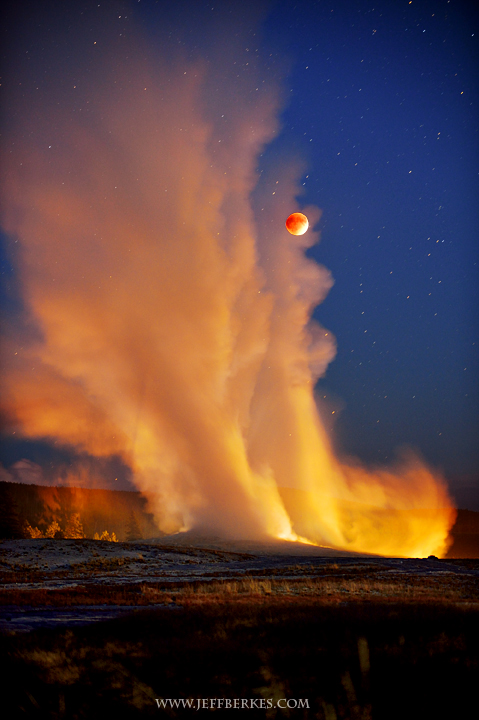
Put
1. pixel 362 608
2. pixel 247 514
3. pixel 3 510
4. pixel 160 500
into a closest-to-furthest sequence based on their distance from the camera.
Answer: pixel 362 608 → pixel 3 510 → pixel 247 514 → pixel 160 500

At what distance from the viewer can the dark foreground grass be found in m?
8.38

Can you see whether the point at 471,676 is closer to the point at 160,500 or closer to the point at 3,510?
the point at 3,510

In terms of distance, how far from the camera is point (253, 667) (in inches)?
392

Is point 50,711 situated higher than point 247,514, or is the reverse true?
point 247,514

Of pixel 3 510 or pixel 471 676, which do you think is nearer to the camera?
pixel 471 676

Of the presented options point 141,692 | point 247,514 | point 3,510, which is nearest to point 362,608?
point 141,692

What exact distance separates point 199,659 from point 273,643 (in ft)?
6.88

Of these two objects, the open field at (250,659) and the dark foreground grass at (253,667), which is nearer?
the dark foreground grass at (253,667)

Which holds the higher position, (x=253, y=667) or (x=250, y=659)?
(x=250, y=659)

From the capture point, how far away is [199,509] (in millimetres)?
142000

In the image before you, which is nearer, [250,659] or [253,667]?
[253,667]

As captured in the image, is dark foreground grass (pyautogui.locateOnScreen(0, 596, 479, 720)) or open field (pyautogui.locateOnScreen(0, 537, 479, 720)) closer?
dark foreground grass (pyautogui.locateOnScreen(0, 596, 479, 720))

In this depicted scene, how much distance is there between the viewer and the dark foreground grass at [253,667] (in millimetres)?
8383

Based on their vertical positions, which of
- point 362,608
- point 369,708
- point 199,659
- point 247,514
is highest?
point 247,514
